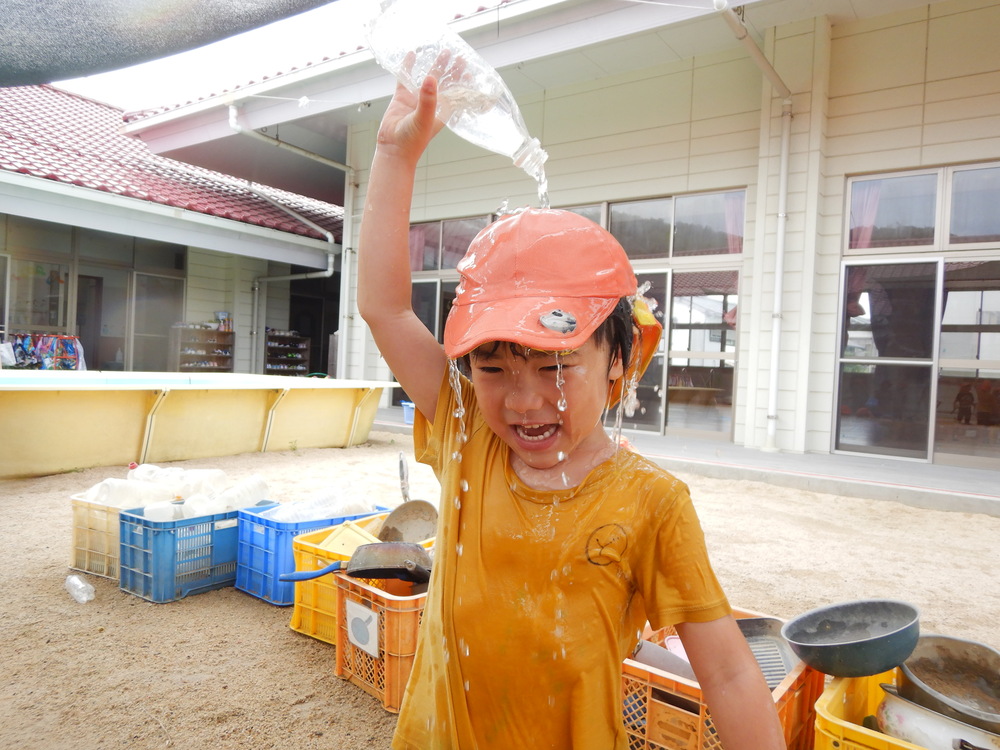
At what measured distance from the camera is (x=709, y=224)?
9.22 meters

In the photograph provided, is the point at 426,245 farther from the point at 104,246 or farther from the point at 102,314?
the point at 102,314

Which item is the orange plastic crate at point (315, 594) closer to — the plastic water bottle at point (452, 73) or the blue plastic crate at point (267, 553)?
the blue plastic crate at point (267, 553)

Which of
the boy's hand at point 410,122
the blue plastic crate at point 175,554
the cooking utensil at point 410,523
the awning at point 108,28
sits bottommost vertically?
the blue plastic crate at point 175,554

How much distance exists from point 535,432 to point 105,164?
1407 centimetres

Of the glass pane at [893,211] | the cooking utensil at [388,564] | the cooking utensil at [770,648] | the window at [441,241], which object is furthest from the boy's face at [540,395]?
the window at [441,241]

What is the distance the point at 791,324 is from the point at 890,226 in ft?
5.51

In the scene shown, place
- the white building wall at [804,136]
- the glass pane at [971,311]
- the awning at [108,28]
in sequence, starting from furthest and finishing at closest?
the white building wall at [804,136] → the glass pane at [971,311] → the awning at [108,28]

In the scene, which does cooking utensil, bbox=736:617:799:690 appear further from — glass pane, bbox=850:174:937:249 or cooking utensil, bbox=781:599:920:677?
glass pane, bbox=850:174:937:249

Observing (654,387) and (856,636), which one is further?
(654,387)

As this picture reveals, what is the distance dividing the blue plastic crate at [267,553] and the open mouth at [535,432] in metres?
2.57

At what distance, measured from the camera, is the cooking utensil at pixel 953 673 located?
189 cm

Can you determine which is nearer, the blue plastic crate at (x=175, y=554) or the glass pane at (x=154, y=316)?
the blue plastic crate at (x=175, y=554)

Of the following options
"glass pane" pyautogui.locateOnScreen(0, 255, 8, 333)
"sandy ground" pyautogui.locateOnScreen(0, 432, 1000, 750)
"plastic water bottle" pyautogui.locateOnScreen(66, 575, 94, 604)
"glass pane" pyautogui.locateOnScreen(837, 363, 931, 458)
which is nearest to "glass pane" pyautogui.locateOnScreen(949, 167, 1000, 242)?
"glass pane" pyautogui.locateOnScreen(837, 363, 931, 458)

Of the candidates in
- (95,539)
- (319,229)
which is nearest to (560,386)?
(95,539)
